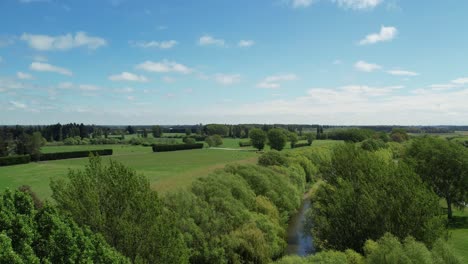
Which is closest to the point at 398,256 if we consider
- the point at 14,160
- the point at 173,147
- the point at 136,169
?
the point at 136,169

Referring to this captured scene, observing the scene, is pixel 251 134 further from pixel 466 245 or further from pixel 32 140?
pixel 466 245

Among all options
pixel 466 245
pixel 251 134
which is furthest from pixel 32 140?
pixel 466 245

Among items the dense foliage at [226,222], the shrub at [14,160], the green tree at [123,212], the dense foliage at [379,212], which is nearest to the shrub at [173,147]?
the shrub at [14,160]

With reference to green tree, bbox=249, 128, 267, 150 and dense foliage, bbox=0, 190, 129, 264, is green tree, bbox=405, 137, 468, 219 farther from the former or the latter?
green tree, bbox=249, 128, 267, 150

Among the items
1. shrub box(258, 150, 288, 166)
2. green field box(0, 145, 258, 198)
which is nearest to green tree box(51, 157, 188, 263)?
green field box(0, 145, 258, 198)

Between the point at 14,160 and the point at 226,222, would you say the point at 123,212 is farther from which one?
the point at 14,160

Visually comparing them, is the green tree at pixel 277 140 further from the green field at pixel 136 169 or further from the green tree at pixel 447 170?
the green tree at pixel 447 170
